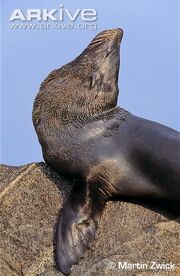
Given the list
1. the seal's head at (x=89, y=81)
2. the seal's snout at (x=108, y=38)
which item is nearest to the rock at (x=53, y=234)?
the seal's head at (x=89, y=81)

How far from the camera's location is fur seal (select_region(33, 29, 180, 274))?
612cm

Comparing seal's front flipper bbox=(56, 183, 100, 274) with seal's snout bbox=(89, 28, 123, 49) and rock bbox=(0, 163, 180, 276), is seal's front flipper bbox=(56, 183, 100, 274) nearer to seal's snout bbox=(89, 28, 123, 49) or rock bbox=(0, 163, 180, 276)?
rock bbox=(0, 163, 180, 276)

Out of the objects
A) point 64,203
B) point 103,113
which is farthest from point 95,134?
point 64,203

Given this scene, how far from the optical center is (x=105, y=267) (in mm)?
5418

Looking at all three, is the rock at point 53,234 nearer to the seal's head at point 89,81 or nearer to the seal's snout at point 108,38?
the seal's head at point 89,81

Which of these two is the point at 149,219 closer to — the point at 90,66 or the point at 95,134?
the point at 95,134

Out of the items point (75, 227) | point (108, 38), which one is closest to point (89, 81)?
point (108, 38)

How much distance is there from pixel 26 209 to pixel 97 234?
71cm

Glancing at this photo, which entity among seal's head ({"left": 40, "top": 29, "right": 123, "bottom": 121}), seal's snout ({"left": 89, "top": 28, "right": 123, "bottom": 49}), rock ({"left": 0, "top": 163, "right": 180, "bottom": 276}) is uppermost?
seal's snout ({"left": 89, "top": 28, "right": 123, "bottom": 49})

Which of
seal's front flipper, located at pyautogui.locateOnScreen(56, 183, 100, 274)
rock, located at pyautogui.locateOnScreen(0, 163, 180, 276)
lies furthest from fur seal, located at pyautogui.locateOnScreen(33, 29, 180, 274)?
rock, located at pyautogui.locateOnScreen(0, 163, 180, 276)

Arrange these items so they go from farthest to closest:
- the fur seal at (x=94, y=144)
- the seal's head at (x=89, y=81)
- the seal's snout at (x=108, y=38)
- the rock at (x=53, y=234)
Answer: the seal's snout at (x=108, y=38) → the seal's head at (x=89, y=81) → the fur seal at (x=94, y=144) → the rock at (x=53, y=234)

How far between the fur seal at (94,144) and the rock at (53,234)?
0.36 feet

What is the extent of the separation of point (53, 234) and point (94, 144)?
2.95 feet

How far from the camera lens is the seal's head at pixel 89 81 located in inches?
264
